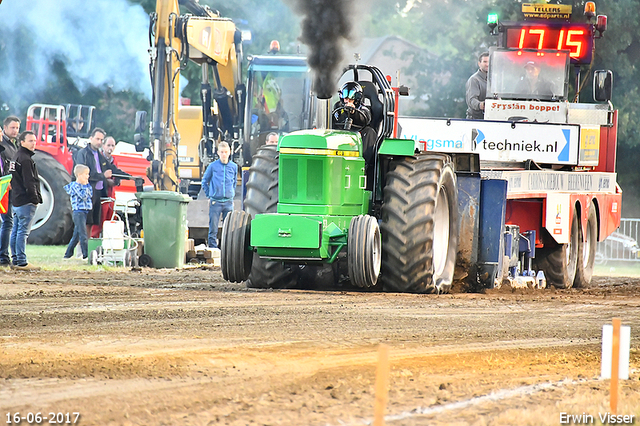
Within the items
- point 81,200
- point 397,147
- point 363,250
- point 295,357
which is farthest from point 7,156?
point 295,357

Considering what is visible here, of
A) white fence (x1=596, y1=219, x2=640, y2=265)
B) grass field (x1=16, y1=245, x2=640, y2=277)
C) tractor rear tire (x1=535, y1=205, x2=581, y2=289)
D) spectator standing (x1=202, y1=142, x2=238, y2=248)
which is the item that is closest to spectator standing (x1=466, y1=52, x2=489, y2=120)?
tractor rear tire (x1=535, y1=205, x2=581, y2=289)

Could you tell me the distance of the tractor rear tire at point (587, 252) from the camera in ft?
50.2

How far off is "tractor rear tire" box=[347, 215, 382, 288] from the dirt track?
245 millimetres

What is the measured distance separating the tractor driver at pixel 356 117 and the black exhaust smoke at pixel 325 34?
0.17m

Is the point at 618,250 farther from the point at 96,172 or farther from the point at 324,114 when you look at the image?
the point at 324,114

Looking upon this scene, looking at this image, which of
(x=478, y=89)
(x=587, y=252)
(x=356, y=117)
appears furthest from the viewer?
(x=478, y=89)

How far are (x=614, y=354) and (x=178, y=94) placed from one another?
14.1m

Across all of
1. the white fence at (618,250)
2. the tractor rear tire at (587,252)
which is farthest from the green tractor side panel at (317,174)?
the white fence at (618,250)

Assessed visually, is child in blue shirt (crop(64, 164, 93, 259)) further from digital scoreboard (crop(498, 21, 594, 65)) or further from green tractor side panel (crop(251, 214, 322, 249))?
digital scoreboard (crop(498, 21, 594, 65))

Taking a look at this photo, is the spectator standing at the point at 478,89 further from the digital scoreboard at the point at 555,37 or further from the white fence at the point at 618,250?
the white fence at the point at 618,250

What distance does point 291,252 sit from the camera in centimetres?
1063

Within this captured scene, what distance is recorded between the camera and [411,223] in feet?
35.7

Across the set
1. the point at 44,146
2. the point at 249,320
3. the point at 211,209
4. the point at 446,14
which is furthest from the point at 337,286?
the point at 446,14

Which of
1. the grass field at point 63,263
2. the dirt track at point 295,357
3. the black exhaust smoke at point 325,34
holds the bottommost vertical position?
the dirt track at point 295,357
